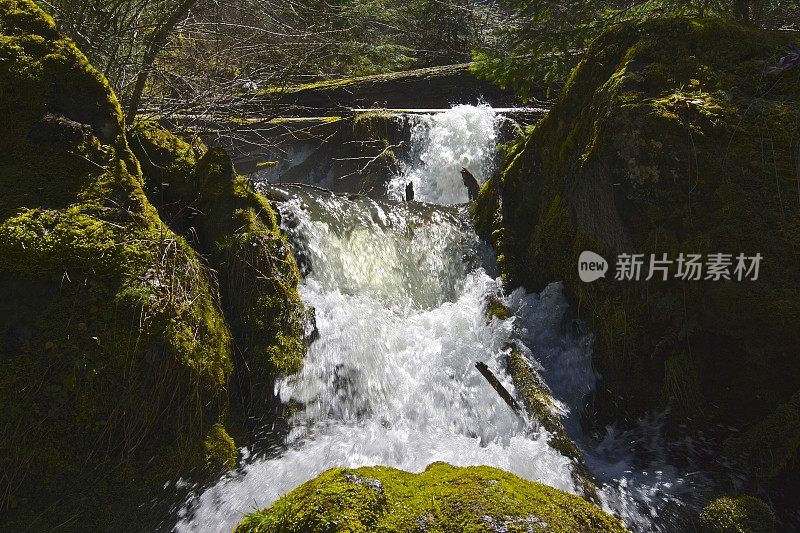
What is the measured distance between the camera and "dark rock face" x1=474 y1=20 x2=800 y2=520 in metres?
4.12

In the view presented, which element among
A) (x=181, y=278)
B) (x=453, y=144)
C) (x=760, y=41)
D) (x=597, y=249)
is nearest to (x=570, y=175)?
(x=597, y=249)

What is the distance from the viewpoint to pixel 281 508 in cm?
239

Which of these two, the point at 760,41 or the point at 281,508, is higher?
the point at 760,41

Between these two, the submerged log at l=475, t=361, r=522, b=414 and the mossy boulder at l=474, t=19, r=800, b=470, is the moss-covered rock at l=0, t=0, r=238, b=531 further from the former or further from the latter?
the mossy boulder at l=474, t=19, r=800, b=470

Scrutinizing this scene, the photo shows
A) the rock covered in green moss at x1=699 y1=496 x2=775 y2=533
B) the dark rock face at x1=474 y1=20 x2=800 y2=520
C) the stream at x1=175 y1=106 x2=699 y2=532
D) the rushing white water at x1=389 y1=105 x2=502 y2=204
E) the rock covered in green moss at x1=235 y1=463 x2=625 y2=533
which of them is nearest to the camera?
the rock covered in green moss at x1=235 y1=463 x2=625 y2=533

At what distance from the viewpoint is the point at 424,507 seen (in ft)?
7.80

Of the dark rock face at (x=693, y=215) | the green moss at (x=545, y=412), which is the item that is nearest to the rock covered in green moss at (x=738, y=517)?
the green moss at (x=545, y=412)

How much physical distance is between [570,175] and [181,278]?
338 cm

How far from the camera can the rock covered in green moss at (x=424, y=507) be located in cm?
225

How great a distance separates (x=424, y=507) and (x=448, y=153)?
8.87 m

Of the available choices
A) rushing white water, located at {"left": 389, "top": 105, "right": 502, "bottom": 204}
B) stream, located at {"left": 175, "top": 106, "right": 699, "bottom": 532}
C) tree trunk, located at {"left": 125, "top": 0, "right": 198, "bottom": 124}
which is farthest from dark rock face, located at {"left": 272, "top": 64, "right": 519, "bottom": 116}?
tree trunk, located at {"left": 125, "top": 0, "right": 198, "bottom": 124}

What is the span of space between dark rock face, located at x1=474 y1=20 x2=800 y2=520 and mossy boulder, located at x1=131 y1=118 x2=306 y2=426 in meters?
2.49

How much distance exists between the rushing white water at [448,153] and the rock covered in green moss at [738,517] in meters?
7.56

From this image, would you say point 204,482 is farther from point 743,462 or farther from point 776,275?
point 776,275
